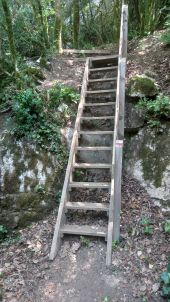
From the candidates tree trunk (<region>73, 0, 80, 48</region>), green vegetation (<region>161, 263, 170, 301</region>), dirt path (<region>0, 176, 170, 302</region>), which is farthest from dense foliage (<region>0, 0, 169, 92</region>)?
green vegetation (<region>161, 263, 170, 301</region>)

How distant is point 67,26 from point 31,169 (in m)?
12.2

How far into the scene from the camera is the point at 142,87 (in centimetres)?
749

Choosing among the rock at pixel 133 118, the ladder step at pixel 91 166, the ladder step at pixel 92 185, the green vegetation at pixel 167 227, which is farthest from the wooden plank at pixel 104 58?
the green vegetation at pixel 167 227

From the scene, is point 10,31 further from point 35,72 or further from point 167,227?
point 167,227

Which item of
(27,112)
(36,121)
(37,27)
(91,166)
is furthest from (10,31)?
(91,166)

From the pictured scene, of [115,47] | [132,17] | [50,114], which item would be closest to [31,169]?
[50,114]

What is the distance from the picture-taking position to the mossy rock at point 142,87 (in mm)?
7418

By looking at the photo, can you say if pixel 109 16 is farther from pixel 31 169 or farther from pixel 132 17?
pixel 31 169

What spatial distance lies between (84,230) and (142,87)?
378 cm

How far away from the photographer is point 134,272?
5.09 meters

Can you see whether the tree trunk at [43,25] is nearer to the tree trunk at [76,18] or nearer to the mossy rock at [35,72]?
the tree trunk at [76,18]

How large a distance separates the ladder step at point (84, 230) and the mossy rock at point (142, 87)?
347cm

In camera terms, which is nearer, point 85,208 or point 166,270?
point 166,270

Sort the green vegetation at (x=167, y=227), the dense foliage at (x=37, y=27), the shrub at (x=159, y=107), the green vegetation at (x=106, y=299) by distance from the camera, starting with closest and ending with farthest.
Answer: the green vegetation at (x=106, y=299) → the green vegetation at (x=167, y=227) → the shrub at (x=159, y=107) → the dense foliage at (x=37, y=27)
